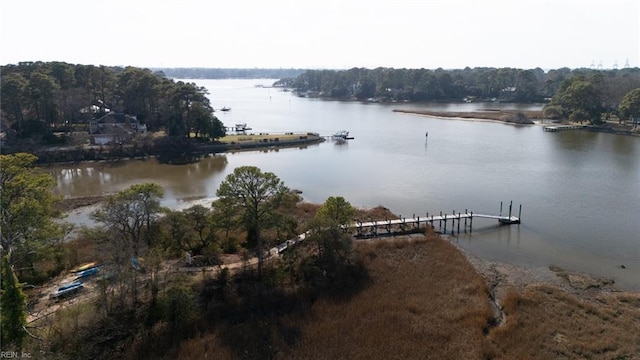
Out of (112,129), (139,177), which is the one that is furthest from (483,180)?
(112,129)

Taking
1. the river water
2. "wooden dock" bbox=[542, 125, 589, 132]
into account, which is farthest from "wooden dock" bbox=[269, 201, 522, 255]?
"wooden dock" bbox=[542, 125, 589, 132]

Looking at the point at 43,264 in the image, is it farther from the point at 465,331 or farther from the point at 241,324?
the point at 465,331

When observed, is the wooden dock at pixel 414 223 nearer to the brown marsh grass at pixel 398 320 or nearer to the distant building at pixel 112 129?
the brown marsh grass at pixel 398 320

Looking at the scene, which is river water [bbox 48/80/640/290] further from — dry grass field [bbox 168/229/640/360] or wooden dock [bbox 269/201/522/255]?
dry grass field [bbox 168/229/640/360]

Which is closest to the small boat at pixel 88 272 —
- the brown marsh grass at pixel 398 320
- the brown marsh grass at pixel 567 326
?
the brown marsh grass at pixel 398 320

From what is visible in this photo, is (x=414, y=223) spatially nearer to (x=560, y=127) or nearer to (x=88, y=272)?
(x=88, y=272)

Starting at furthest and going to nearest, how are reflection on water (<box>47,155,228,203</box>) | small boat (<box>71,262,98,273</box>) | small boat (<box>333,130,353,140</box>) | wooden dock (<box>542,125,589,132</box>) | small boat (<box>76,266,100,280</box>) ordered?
wooden dock (<box>542,125,589,132</box>)
small boat (<box>333,130,353,140</box>)
reflection on water (<box>47,155,228,203</box>)
small boat (<box>71,262,98,273</box>)
small boat (<box>76,266,100,280</box>)

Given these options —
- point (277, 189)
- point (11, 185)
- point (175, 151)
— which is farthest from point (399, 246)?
point (175, 151)
